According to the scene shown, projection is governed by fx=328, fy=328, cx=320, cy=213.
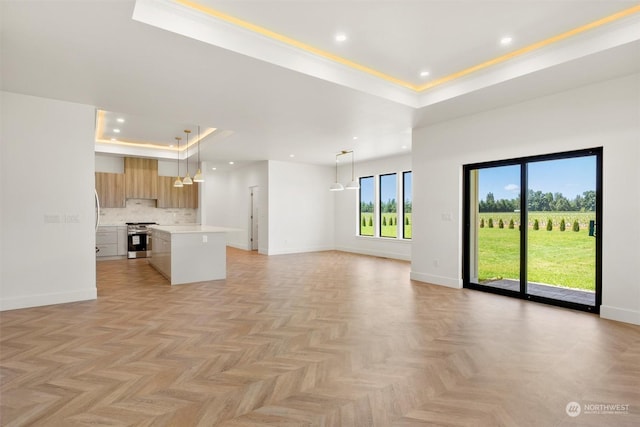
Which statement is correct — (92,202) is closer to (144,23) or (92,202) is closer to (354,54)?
(144,23)

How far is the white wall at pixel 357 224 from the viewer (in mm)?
8906

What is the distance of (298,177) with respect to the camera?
10336 millimetres

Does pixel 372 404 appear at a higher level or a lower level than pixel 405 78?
lower

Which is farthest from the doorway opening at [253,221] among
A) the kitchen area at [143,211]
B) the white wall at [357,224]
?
the white wall at [357,224]

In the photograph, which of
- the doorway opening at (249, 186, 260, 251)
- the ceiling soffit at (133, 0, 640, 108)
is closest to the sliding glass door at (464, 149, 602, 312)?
the ceiling soffit at (133, 0, 640, 108)

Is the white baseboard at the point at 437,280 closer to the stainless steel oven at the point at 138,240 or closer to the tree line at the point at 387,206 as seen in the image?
the tree line at the point at 387,206

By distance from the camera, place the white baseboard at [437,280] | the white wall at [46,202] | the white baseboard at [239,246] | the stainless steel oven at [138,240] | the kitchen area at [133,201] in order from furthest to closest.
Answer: the white baseboard at [239,246] < the stainless steel oven at [138,240] < the kitchen area at [133,201] < the white baseboard at [437,280] < the white wall at [46,202]

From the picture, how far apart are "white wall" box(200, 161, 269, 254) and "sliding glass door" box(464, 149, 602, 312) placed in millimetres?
5989

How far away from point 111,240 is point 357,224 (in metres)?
6.78

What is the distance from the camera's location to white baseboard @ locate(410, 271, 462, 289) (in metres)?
5.41

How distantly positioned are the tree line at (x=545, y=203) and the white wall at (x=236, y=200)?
20.2ft

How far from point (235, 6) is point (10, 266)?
14.0ft

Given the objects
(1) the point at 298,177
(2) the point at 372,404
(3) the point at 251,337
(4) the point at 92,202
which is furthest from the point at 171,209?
(2) the point at 372,404

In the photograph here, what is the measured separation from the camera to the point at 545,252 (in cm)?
456
